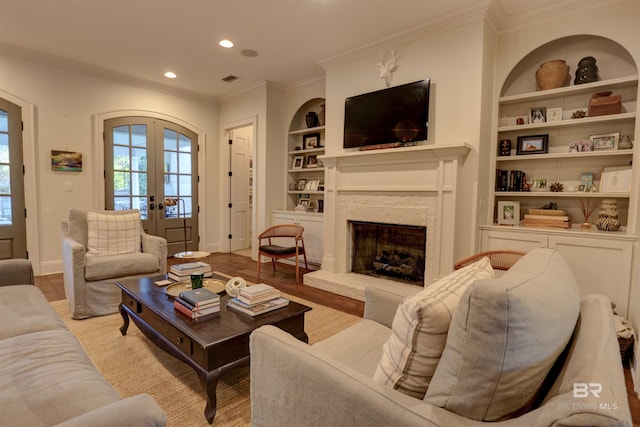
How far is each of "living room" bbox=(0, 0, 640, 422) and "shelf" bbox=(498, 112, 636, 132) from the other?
→ 0.19 metres

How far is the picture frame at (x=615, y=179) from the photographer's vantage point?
2773 mm

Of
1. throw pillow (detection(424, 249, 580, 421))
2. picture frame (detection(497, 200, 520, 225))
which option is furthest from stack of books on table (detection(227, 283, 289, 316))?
A: picture frame (detection(497, 200, 520, 225))

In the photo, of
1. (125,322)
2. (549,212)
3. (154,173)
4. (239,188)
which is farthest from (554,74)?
(154,173)

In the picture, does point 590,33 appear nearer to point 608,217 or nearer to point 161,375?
point 608,217

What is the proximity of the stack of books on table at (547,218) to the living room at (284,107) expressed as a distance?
366 mm

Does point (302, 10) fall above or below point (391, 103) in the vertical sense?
above

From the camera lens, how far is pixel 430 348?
910 mm

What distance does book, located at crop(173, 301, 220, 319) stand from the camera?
1.84 metres

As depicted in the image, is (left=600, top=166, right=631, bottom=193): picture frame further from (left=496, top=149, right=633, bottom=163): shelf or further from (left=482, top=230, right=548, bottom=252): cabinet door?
(left=482, top=230, right=548, bottom=252): cabinet door

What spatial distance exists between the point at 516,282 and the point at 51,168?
208 inches

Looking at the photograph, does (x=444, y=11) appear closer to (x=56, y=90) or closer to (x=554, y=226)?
(x=554, y=226)

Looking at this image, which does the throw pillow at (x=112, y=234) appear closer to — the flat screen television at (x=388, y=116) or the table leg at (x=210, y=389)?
the table leg at (x=210, y=389)

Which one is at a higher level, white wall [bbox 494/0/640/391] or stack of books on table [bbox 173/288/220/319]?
white wall [bbox 494/0/640/391]

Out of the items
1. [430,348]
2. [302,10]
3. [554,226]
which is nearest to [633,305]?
[554,226]
